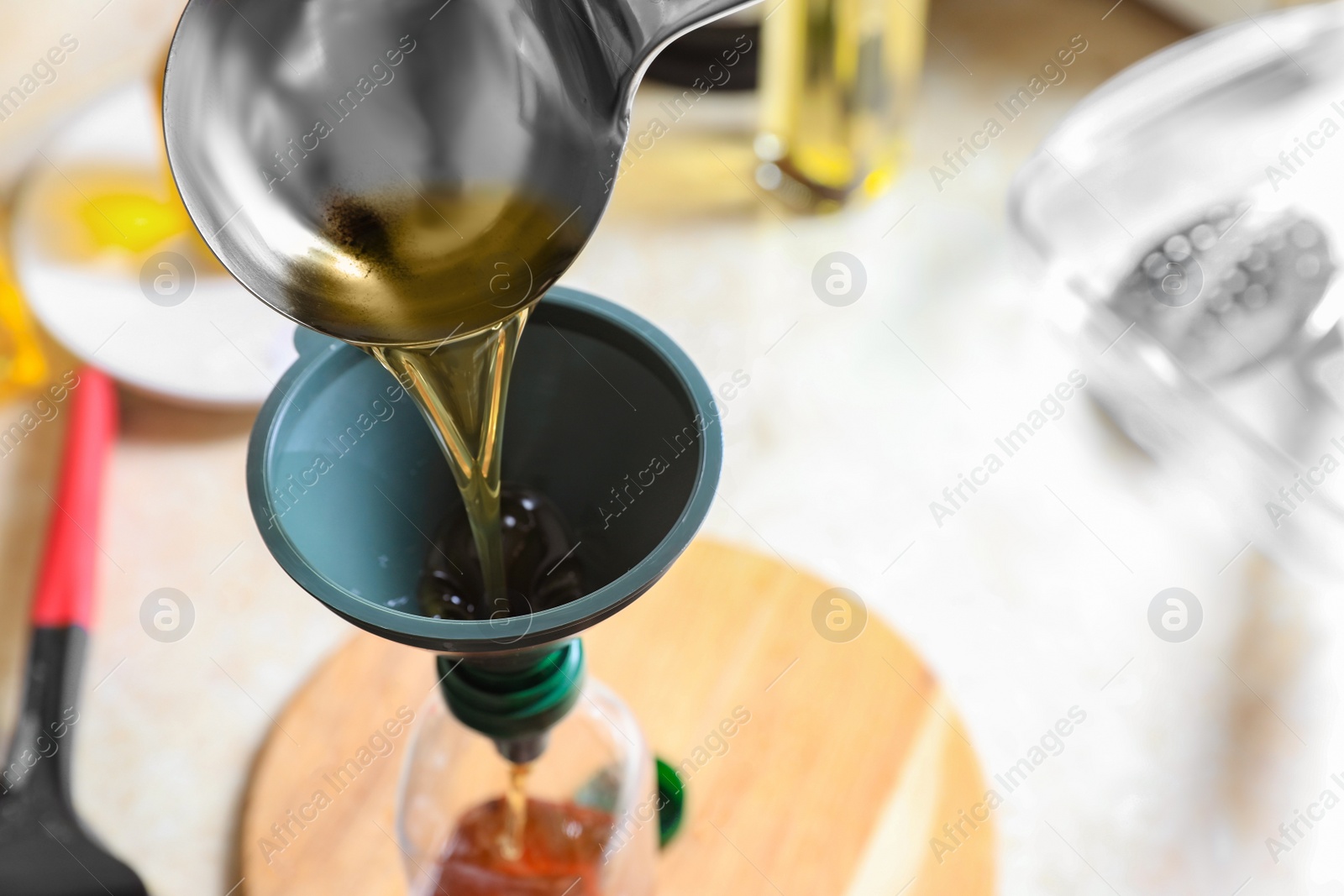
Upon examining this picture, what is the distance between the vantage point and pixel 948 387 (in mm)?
731

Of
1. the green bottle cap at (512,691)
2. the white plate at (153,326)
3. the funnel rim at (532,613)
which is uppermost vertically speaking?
the funnel rim at (532,613)

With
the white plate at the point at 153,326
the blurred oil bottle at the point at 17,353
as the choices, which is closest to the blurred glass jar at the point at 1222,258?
the white plate at the point at 153,326

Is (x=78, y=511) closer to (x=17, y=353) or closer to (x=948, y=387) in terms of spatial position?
(x=17, y=353)

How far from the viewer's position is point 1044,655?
2.07ft

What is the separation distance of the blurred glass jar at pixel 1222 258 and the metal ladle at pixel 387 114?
380 millimetres

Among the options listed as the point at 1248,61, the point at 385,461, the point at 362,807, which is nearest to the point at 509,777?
the point at 362,807

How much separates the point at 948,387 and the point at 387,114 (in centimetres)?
46

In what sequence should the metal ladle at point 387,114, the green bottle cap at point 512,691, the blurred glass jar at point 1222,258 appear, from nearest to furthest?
the metal ladle at point 387,114 < the green bottle cap at point 512,691 < the blurred glass jar at point 1222,258

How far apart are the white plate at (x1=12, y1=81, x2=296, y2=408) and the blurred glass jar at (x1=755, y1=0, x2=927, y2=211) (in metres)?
0.32

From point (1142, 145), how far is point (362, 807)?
56cm

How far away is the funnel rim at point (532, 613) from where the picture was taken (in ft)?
1.10

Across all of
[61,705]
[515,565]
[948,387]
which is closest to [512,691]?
[515,565]

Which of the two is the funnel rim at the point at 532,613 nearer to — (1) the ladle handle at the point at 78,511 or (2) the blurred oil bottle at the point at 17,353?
(1) the ladle handle at the point at 78,511

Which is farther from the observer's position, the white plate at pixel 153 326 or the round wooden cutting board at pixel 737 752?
the white plate at pixel 153 326
